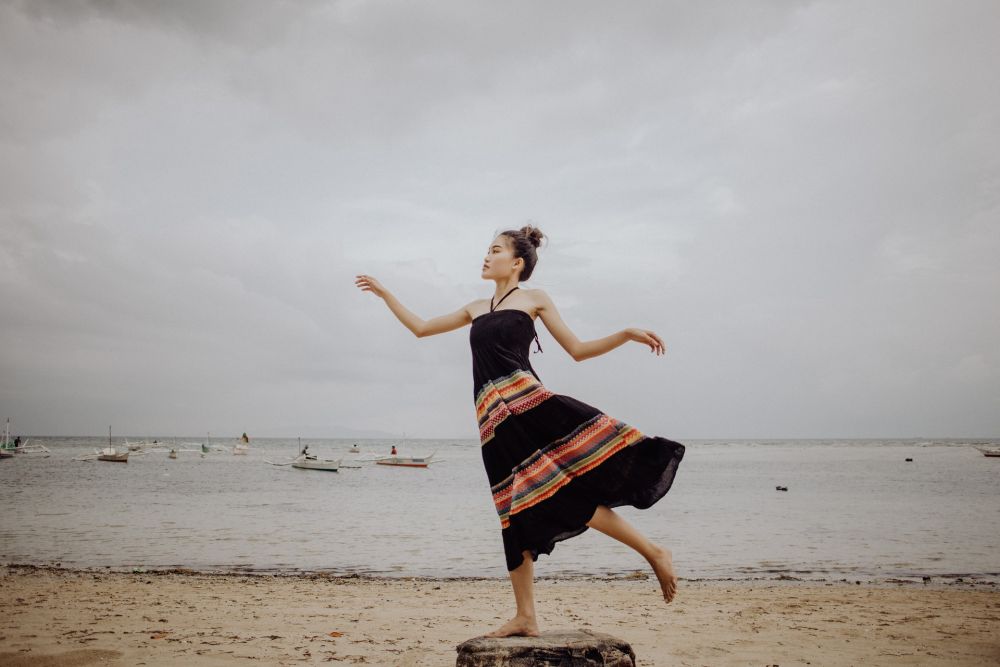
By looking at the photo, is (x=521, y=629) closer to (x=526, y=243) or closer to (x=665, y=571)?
(x=665, y=571)

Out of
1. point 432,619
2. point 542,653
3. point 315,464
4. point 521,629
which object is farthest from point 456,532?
point 315,464

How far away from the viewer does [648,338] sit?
3379 millimetres

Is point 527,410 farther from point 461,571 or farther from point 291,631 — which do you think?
point 461,571

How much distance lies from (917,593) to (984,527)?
37.6ft

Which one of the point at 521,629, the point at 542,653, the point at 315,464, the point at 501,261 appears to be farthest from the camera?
the point at 315,464

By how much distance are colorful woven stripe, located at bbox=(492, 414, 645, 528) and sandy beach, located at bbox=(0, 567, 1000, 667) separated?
3.33 m

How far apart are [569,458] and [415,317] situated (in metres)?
1.41

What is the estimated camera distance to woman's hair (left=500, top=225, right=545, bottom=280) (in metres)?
3.93

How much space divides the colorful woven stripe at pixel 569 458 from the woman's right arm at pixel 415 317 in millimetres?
1030

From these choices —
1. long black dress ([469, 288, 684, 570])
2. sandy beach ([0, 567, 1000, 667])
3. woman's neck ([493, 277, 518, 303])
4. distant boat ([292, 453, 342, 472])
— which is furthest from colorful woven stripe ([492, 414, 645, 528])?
distant boat ([292, 453, 342, 472])

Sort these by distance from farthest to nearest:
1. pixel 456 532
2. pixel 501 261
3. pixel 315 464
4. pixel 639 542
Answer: pixel 315 464 → pixel 456 532 → pixel 501 261 → pixel 639 542

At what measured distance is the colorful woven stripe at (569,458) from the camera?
339cm

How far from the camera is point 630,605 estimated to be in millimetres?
9164

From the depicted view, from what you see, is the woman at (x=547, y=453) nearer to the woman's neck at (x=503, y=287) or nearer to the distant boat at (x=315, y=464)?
the woman's neck at (x=503, y=287)
